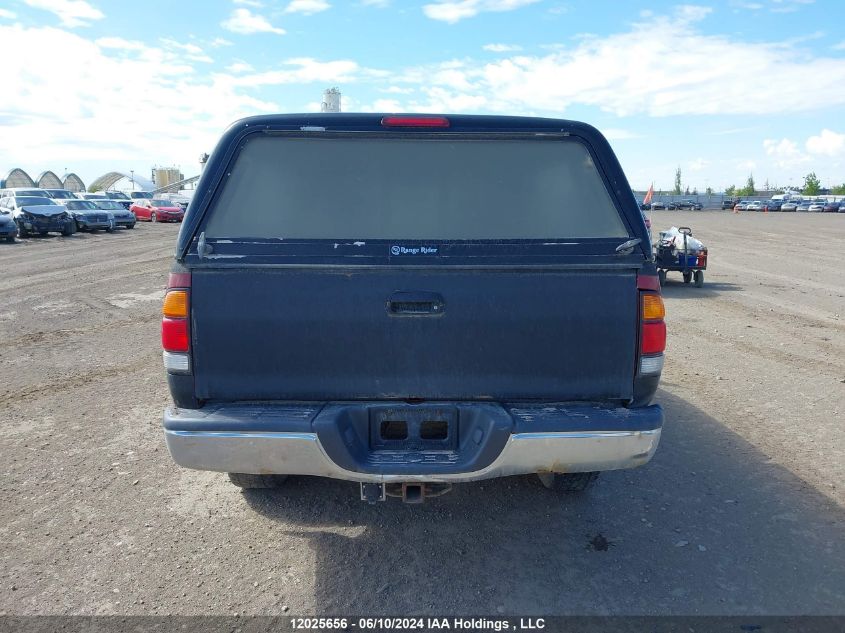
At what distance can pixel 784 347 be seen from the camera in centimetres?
808

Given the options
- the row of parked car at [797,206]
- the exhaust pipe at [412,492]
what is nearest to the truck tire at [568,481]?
the exhaust pipe at [412,492]

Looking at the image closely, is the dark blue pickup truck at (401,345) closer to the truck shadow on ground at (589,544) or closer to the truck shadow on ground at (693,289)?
the truck shadow on ground at (589,544)

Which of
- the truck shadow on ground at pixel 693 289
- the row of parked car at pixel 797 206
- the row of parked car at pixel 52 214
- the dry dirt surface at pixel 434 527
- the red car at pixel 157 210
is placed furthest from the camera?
the row of parked car at pixel 797 206

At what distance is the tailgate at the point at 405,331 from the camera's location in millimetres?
3004

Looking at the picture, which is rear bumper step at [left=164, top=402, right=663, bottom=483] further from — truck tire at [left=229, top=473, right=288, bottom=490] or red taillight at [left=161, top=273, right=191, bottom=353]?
truck tire at [left=229, top=473, right=288, bottom=490]

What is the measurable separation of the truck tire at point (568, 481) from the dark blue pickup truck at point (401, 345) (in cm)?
92

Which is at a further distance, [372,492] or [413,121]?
[413,121]

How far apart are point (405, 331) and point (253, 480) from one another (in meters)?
1.63

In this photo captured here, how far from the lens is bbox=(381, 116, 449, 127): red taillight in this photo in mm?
3254

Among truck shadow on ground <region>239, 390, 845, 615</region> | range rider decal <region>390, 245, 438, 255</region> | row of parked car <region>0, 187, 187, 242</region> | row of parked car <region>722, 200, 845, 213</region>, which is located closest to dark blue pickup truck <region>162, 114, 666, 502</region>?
range rider decal <region>390, 245, 438, 255</region>

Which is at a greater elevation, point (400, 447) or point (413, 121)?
point (413, 121)

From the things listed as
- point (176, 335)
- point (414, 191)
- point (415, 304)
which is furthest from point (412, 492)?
point (414, 191)

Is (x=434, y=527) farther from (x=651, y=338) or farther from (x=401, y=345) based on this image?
(x=651, y=338)

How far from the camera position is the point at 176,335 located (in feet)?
9.87
